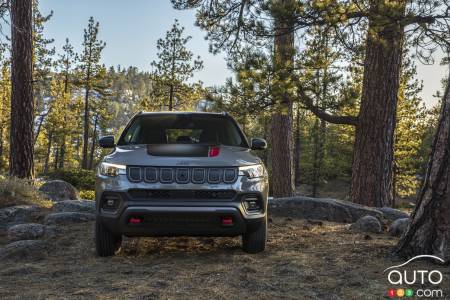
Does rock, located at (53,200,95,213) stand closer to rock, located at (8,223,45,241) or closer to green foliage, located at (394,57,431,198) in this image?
rock, located at (8,223,45,241)

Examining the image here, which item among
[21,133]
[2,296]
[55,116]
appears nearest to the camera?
[2,296]

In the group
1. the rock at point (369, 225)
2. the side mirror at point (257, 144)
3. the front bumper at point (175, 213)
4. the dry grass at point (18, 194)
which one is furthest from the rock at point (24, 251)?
the rock at point (369, 225)

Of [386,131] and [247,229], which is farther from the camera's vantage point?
[386,131]

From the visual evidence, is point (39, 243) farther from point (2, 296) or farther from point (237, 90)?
point (237, 90)

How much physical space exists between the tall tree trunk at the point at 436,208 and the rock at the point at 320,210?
Result: 4.17 m

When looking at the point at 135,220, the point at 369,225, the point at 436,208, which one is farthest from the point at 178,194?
the point at 369,225

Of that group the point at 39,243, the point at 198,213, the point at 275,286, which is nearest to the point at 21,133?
the point at 39,243

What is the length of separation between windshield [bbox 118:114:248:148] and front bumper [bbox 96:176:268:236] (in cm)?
145

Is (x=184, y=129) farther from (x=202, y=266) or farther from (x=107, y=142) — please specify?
(x=202, y=266)

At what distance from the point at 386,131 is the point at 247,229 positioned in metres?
5.64

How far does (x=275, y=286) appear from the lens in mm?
4055

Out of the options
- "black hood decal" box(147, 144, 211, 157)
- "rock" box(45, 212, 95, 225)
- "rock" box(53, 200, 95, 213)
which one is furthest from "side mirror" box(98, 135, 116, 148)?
"rock" box(53, 200, 95, 213)

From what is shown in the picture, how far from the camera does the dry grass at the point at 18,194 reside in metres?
9.34

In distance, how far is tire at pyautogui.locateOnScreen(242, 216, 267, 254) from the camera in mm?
5414
